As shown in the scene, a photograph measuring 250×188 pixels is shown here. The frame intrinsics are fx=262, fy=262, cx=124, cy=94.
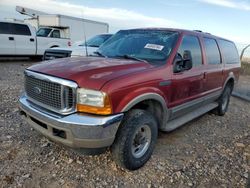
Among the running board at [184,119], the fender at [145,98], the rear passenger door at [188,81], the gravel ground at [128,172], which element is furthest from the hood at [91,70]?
the gravel ground at [128,172]

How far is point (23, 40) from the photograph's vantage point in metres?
12.2

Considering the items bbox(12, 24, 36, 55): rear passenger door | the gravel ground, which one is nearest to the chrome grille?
the gravel ground

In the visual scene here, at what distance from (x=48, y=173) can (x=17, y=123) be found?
173cm

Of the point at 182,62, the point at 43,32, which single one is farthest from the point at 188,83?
the point at 43,32

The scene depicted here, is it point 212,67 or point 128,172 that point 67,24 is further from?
point 128,172

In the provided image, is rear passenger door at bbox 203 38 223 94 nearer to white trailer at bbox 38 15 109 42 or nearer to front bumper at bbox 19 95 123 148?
front bumper at bbox 19 95 123 148

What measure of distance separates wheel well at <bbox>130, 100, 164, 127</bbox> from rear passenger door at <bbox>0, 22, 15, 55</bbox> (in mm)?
9872

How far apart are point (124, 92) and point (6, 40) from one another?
10.3 metres

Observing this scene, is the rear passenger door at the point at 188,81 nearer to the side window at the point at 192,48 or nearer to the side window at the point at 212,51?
the side window at the point at 192,48

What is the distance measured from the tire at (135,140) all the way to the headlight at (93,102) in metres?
0.42

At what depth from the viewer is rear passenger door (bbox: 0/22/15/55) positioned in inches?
451

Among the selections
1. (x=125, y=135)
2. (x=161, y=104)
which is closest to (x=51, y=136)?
(x=125, y=135)

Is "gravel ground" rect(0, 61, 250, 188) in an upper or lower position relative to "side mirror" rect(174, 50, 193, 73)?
lower

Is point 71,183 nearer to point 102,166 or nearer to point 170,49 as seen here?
point 102,166
